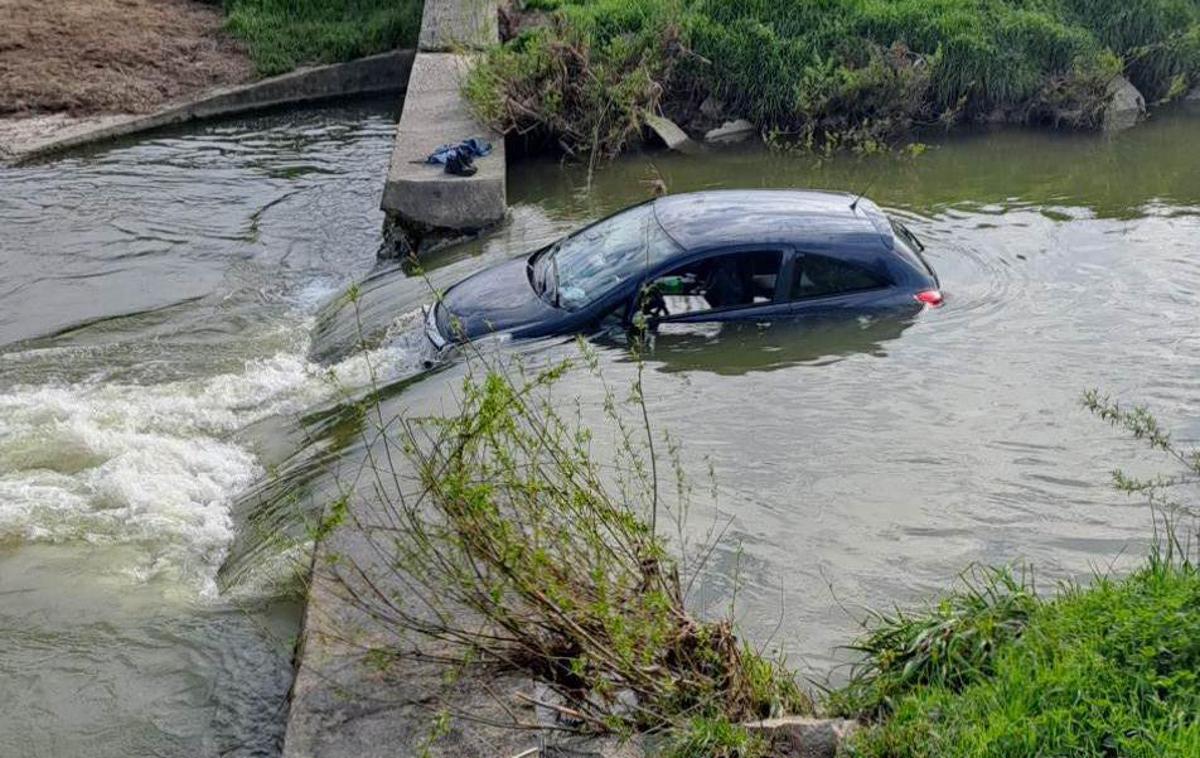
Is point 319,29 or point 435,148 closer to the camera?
point 435,148

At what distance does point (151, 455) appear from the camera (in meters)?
8.40

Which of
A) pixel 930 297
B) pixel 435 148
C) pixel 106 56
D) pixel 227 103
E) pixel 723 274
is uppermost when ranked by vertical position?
pixel 106 56

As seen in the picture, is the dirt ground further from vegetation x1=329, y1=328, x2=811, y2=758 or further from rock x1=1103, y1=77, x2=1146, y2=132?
vegetation x1=329, y1=328, x2=811, y2=758

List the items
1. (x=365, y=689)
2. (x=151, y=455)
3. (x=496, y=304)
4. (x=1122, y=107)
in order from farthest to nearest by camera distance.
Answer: (x=1122, y=107) → (x=496, y=304) → (x=151, y=455) → (x=365, y=689)

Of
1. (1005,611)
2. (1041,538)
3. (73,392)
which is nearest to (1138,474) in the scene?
(1041,538)

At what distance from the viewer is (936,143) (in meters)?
15.9

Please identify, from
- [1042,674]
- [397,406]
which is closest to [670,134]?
[397,406]

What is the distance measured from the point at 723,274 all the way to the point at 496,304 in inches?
63.8

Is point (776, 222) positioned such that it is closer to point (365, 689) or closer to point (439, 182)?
point (439, 182)

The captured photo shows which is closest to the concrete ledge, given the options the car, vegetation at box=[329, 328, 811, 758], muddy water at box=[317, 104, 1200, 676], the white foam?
muddy water at box=[317, 104, 1200, 676]

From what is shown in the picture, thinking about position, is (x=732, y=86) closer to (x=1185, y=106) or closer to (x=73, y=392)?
(x=1185, y=106)

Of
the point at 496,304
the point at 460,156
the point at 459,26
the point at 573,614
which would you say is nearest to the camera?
the point at 573,614

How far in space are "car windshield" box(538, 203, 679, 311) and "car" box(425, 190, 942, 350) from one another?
0.01 meters

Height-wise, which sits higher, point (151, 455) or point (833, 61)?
point (833, 61)
